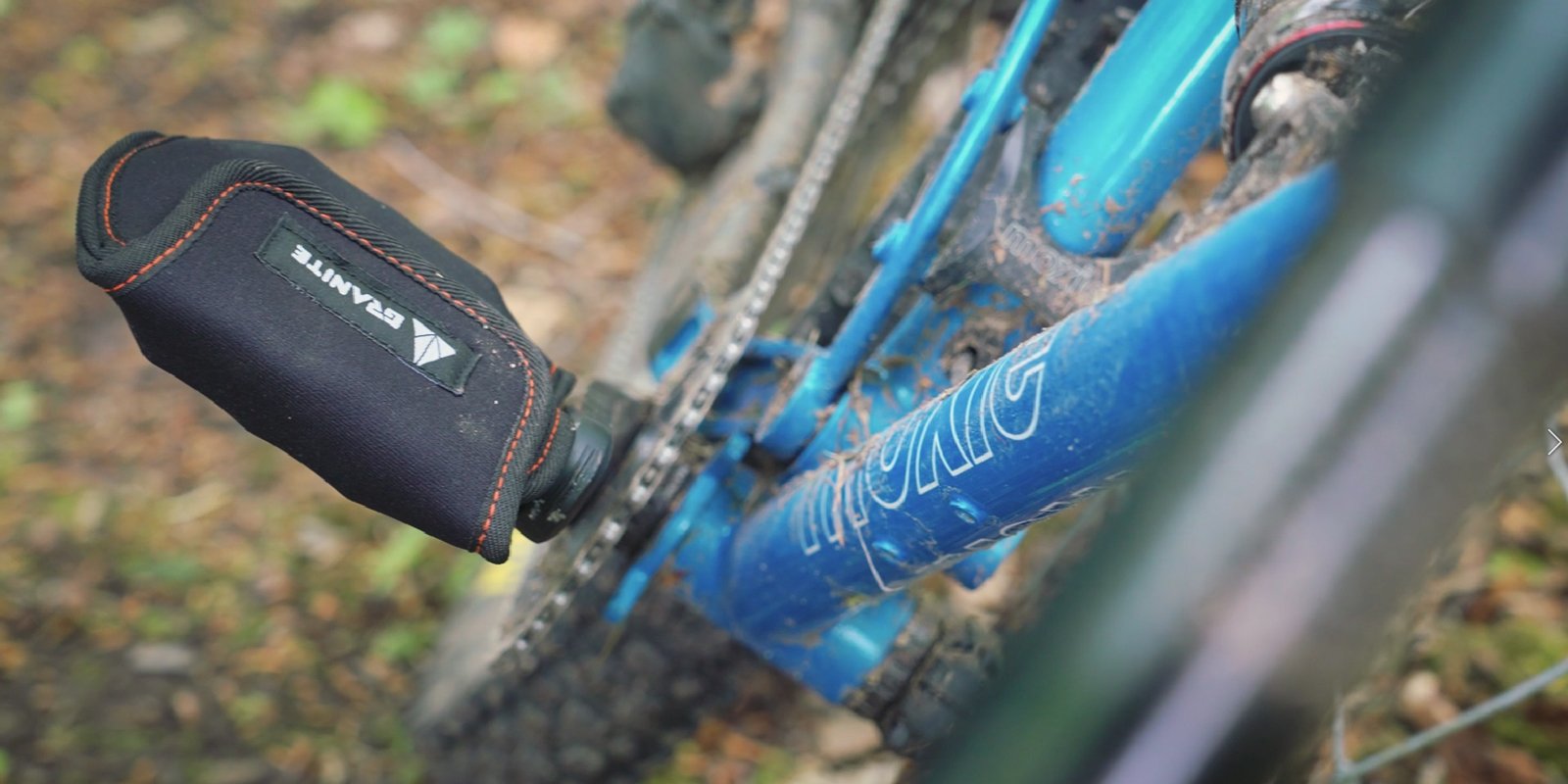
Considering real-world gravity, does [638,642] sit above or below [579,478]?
below

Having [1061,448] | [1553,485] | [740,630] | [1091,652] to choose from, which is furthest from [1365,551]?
[1553,485]

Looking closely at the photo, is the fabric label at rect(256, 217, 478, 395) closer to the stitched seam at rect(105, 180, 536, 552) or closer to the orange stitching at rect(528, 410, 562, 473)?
the stitched seam at rect(105, 180, 536, 552)

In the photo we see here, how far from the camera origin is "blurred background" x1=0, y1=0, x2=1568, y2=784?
A: 6.35 feet

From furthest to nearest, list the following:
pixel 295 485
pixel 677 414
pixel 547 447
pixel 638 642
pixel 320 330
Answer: pixel 295 485, pixel 638 642, pixel 677 414, pixel 547 447, pixel 320 330

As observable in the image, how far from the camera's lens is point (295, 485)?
99.0 inches

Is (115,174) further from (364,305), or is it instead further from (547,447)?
(547,447)

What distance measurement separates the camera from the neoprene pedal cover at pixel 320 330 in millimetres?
1144

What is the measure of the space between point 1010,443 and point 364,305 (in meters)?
0.68

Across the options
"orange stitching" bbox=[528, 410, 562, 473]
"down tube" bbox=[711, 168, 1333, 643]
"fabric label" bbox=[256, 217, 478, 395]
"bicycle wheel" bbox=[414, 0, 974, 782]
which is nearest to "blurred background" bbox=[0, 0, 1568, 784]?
"bicycle wheel" bbox=[414, 0, 974, 782]

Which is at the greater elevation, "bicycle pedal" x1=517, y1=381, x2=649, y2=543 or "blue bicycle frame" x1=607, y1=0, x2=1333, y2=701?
"blue bicycle frame" x1=607, y1=0, x2=1333, y2=701

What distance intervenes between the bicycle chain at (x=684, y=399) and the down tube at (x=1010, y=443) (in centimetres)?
17

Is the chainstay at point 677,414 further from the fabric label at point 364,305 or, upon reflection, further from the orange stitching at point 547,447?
the fabric label at point 364,305

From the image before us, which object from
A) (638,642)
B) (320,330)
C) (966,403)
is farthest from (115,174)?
(638,642)

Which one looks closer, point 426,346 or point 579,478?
point 426,346
